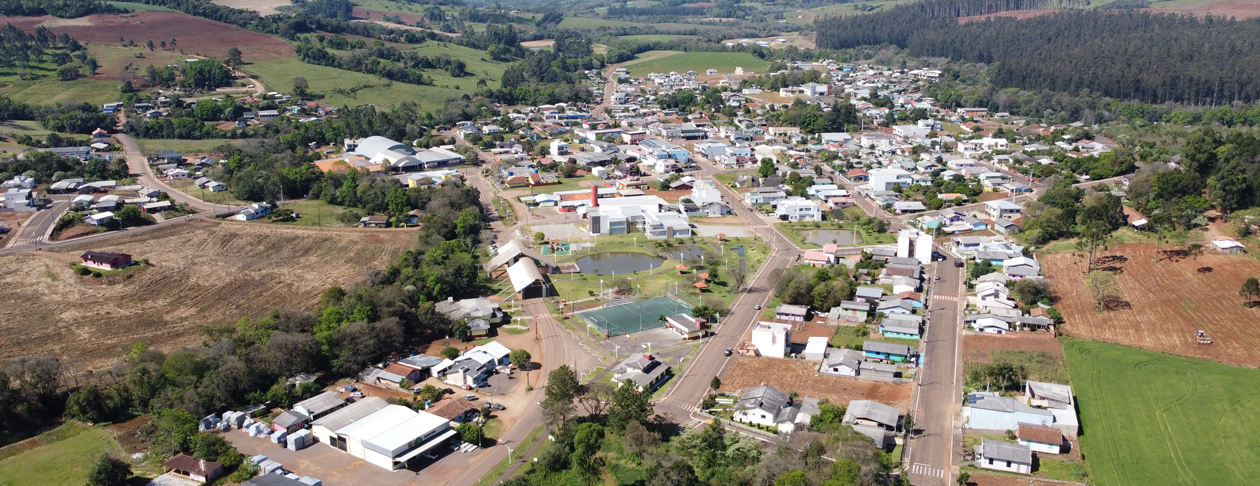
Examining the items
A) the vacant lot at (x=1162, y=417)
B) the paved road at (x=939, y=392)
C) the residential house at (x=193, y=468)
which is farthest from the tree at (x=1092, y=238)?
the residential house at (x=193, y=468)

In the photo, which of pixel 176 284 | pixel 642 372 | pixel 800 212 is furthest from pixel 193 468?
pixel 800 212

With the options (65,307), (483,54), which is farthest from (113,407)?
(483,54)

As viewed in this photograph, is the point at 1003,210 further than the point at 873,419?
Yes

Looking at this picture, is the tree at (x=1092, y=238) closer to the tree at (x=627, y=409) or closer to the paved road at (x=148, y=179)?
the tree at (x=627, y=409)

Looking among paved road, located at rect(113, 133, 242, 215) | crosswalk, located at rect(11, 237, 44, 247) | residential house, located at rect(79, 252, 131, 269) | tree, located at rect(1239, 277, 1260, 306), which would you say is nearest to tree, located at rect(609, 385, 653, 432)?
tree, located at rect(1239, 277, 1260, 306)

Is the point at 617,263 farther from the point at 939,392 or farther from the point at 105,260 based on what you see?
the point at 105,260
